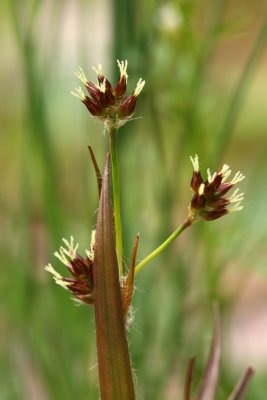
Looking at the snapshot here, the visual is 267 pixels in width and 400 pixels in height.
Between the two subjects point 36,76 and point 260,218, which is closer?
point 36,76

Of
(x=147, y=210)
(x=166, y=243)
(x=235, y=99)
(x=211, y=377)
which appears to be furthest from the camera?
(x=147, y=210)

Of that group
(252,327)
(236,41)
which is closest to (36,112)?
(252,327)

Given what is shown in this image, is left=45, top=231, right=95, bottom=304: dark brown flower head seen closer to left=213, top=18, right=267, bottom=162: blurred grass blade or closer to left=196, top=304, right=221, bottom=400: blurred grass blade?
left=196, top=304, right=221, bottom=400: blurred grass blade

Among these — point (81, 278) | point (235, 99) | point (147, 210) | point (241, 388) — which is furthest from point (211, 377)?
point (147, 210)

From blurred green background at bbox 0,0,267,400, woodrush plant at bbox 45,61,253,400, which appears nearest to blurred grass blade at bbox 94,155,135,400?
woodrush plant at bbox 45,61,253,400

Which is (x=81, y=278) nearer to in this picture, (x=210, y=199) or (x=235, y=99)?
(x=210, y=199)

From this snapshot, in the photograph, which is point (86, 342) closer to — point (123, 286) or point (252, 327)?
point (123, 286)

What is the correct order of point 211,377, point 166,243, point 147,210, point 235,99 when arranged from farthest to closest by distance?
1. point 147,210
2. point 235,99
3. point 211,377
4. point 166,243
